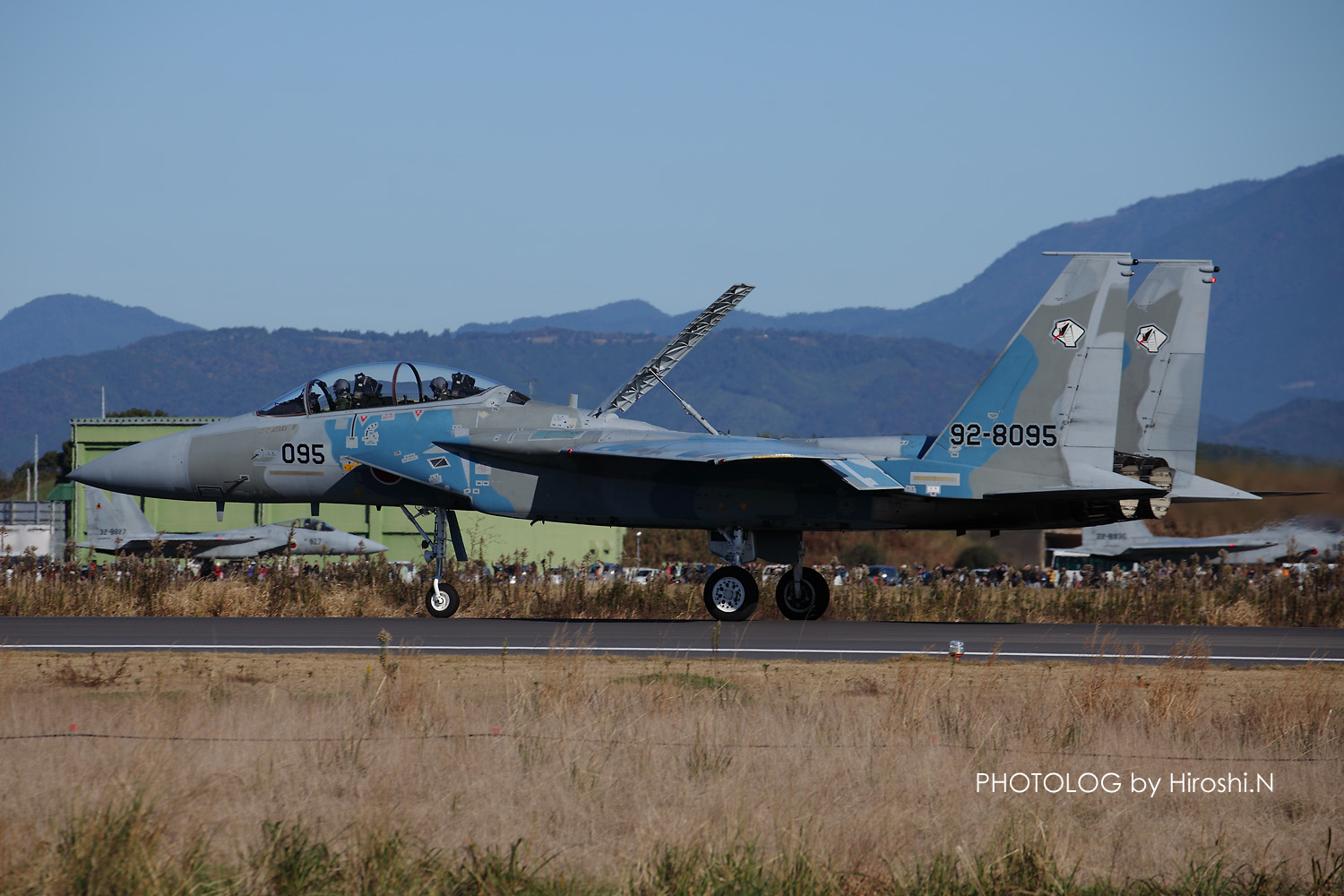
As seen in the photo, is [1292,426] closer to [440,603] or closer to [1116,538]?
[1116,538]

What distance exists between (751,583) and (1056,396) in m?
4.73

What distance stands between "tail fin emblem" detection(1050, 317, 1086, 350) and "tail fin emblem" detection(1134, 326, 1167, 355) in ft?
6.87

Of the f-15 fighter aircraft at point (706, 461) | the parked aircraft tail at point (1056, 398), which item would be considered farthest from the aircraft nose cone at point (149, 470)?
the parked aircraft tail at point (1056, 398)

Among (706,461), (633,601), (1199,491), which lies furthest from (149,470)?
(1199,491)

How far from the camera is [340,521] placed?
47656 millimetres

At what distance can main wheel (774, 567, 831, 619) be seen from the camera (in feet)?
55.7

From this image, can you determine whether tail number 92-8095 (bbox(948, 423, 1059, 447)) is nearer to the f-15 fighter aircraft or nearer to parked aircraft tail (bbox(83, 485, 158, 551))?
the f-15 fighter aircraft

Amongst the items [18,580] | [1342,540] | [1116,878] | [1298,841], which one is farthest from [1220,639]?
[18,580]

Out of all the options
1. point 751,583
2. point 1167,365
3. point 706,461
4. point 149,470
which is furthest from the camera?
point 149,470

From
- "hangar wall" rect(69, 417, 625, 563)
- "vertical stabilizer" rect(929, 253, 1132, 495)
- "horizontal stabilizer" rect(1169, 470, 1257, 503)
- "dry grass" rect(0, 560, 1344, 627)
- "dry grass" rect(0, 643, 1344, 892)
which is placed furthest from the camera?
"hangar wall" rect(69, 417, 625, 563)

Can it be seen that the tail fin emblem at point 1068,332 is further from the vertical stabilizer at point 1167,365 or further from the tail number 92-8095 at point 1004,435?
the vertical stabilizer at point 1167,365

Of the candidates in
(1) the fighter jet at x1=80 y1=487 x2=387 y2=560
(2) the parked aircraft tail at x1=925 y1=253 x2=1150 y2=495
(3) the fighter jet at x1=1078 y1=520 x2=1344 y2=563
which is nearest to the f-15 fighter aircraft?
(2) the parked aircraft tail at x1=925 y1=253 x2=1150 y2=495

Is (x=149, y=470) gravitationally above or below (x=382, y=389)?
below

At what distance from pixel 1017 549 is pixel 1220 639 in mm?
28555
